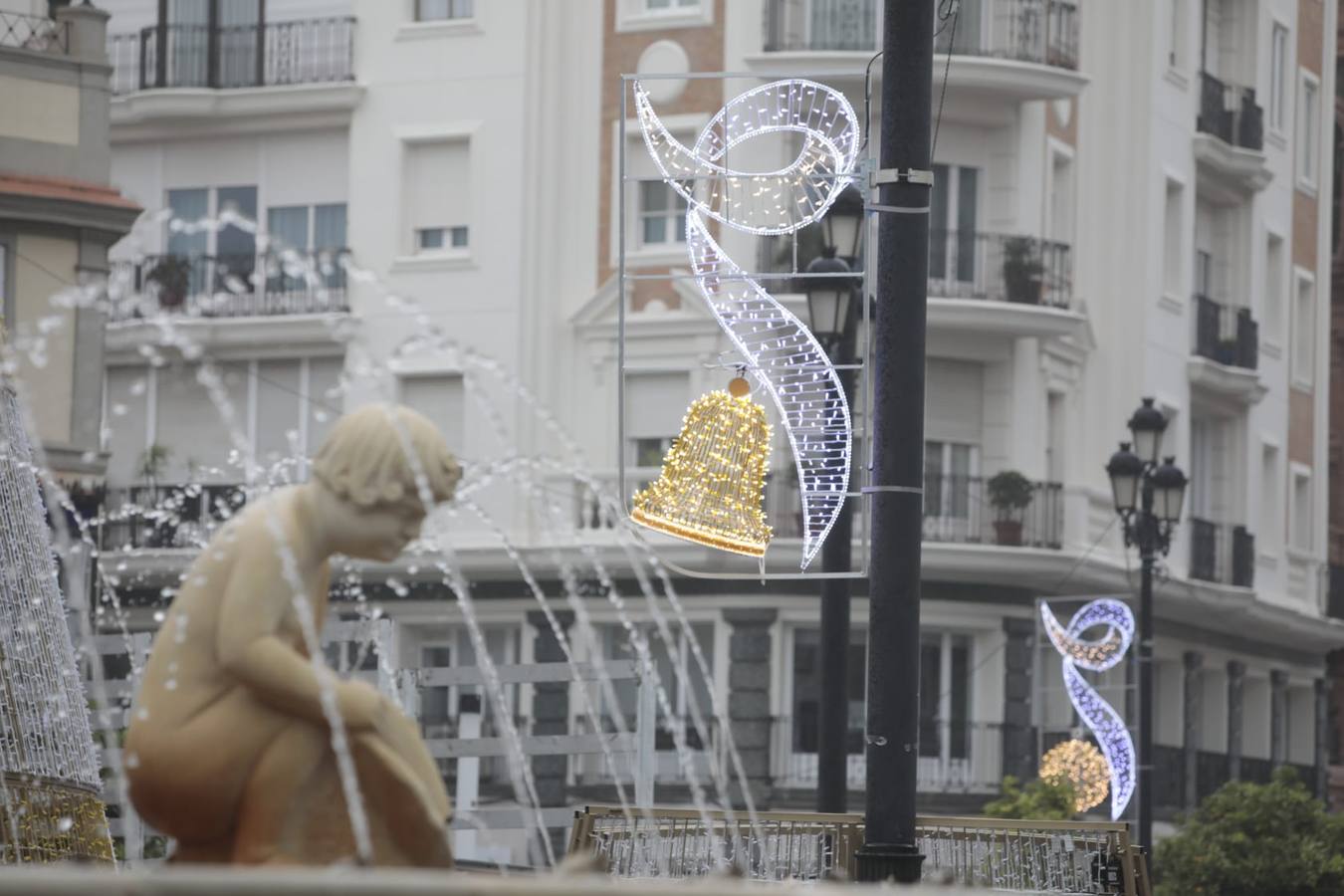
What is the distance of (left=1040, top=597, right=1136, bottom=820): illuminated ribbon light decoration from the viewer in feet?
108

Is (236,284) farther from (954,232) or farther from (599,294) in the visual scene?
(954,232)

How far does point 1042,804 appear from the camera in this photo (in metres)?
28.7

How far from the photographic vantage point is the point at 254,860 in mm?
6332

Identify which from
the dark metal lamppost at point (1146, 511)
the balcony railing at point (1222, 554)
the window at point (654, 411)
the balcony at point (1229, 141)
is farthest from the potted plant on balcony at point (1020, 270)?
the dark metal lamppost at point (1146, 511)

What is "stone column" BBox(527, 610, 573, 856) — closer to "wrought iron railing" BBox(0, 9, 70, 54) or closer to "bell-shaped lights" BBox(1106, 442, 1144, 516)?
"wrought iron railing" BBox(0, 9, 70, 54)

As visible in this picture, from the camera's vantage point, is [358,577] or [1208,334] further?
[1208,334]

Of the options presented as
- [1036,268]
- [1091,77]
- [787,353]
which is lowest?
[787,353]

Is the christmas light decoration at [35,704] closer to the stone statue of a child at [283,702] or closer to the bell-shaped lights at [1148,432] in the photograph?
the stone statue of a child at [283,702]

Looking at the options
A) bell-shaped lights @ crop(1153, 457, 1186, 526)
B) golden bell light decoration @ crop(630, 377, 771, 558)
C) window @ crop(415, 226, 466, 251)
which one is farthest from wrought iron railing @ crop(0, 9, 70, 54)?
golden bell light decoration @ crop(630, 377, 771, 558)

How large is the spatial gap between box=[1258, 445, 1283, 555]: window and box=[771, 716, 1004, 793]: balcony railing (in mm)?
9715

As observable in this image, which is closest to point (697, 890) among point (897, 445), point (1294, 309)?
point (897, 445)

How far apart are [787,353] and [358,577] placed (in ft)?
76.8

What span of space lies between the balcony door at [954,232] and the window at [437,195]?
20.6 feet

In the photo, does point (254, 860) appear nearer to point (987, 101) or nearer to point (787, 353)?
point (787, 353)
